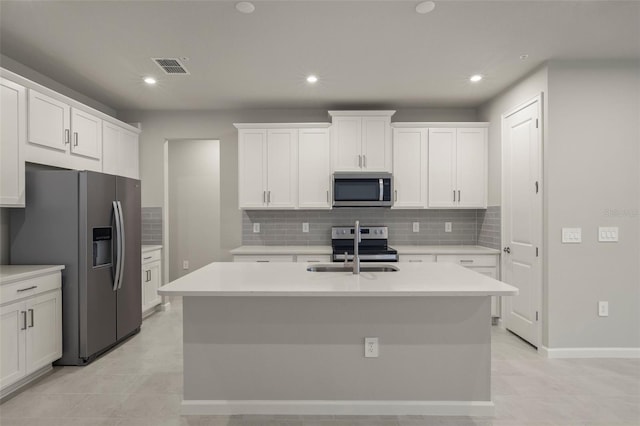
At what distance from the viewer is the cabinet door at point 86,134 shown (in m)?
3.56

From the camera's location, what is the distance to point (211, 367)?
230 cm

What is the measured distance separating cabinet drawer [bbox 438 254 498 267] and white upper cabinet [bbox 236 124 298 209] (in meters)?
1.97

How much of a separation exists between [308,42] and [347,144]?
1.66 m

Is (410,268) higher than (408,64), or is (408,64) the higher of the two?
(408,64)

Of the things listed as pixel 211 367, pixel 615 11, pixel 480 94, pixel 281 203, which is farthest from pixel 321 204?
pixel 615 11

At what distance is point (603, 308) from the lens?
323 cm

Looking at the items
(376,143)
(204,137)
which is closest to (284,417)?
(376,143)

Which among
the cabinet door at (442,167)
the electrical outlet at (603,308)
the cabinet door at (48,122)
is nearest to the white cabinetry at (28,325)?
the cabinet door at (48,122)

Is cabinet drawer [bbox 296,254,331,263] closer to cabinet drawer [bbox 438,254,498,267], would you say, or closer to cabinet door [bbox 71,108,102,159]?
cabinet drawer [bbox 438,254,498,267]

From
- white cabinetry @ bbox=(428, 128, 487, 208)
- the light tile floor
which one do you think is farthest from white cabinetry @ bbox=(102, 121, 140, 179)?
white cabinetry @ bbox=(428, 128, 487, 208)

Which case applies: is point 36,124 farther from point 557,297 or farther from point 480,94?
point 557,297

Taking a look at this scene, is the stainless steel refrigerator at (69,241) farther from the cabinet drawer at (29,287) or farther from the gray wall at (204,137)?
the gray wall at (204,137)

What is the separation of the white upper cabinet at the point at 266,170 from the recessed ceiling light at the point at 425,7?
93.1 inches

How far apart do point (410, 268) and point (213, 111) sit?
3491 mm
